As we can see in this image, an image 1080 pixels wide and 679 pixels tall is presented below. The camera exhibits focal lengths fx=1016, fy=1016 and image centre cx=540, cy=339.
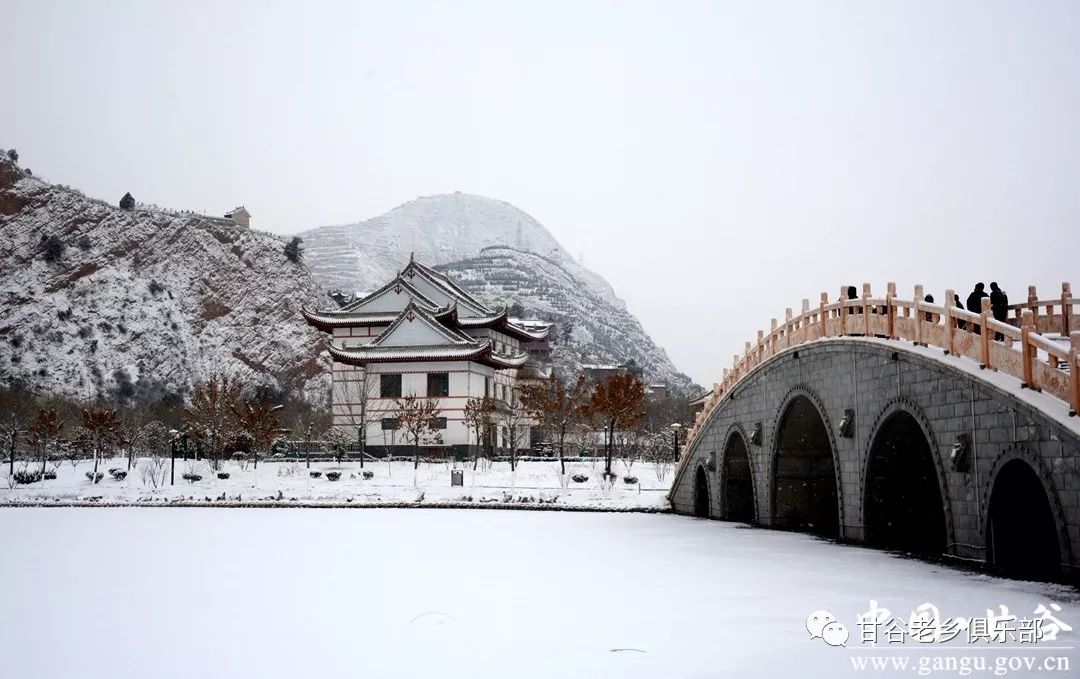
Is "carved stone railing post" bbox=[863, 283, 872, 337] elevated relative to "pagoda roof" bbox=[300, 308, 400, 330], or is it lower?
lower

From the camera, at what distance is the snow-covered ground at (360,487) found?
35.1 meters

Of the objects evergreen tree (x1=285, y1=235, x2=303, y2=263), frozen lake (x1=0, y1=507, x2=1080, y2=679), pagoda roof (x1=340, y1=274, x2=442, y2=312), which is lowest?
frozen lake (x1=0, y1=507, x2=1080, y2=679)

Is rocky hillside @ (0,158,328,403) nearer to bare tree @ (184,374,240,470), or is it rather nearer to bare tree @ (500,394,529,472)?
bare tree @ (500,394,529,472)

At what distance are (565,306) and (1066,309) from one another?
13604cm

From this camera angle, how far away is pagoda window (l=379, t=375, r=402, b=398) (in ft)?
171

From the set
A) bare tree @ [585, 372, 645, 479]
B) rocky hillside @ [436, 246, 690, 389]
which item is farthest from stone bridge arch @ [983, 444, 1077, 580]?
rocky hillside @ [436, 246, 690, 389]

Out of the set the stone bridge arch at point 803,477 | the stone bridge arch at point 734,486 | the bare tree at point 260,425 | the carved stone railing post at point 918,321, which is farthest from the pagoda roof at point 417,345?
the carved stone railing post at point 918,321

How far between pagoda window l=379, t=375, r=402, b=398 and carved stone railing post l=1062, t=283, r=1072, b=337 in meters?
38.2

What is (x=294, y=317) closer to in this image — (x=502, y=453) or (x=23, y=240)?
(x=23, y=240)

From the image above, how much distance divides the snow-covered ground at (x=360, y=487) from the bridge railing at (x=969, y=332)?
11.2 m

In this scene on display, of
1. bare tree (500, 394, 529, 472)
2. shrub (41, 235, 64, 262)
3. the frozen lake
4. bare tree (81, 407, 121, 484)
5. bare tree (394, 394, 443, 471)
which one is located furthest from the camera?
shrub (41, 235, 64, 262)

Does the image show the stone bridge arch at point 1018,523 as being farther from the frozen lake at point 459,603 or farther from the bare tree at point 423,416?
the bare tree at point 423,416

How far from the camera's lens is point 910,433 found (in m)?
19.1

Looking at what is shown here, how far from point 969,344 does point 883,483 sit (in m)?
4.88
